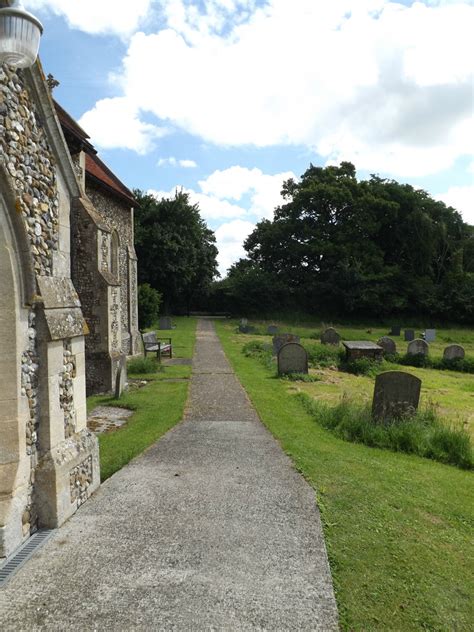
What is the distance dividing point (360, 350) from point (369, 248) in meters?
29.6

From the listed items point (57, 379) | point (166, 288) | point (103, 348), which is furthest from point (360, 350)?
point (166, 288)

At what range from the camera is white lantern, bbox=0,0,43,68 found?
255 cm

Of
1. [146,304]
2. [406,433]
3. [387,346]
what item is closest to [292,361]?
[406,433]

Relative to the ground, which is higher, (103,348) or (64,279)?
(64,279)

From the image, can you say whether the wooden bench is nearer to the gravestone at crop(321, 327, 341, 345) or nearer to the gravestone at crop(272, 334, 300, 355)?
the gravestone at crop(272, 334, 300, 355)

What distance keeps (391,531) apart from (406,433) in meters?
3.48

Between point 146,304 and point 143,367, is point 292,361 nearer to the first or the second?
point 143,367

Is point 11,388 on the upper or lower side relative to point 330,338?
upper

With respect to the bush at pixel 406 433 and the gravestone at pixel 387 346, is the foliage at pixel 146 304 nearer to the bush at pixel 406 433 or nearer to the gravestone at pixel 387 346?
the gravestone at pixel 387 346

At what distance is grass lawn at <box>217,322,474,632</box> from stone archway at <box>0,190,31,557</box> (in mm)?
2895

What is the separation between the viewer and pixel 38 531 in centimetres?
418

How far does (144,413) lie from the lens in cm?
926

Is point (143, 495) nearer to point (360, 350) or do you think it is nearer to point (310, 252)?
point (360, 350)

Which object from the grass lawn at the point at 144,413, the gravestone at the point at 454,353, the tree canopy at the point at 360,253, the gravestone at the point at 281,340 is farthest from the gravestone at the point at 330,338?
the tree canopy at the point at 360,253
